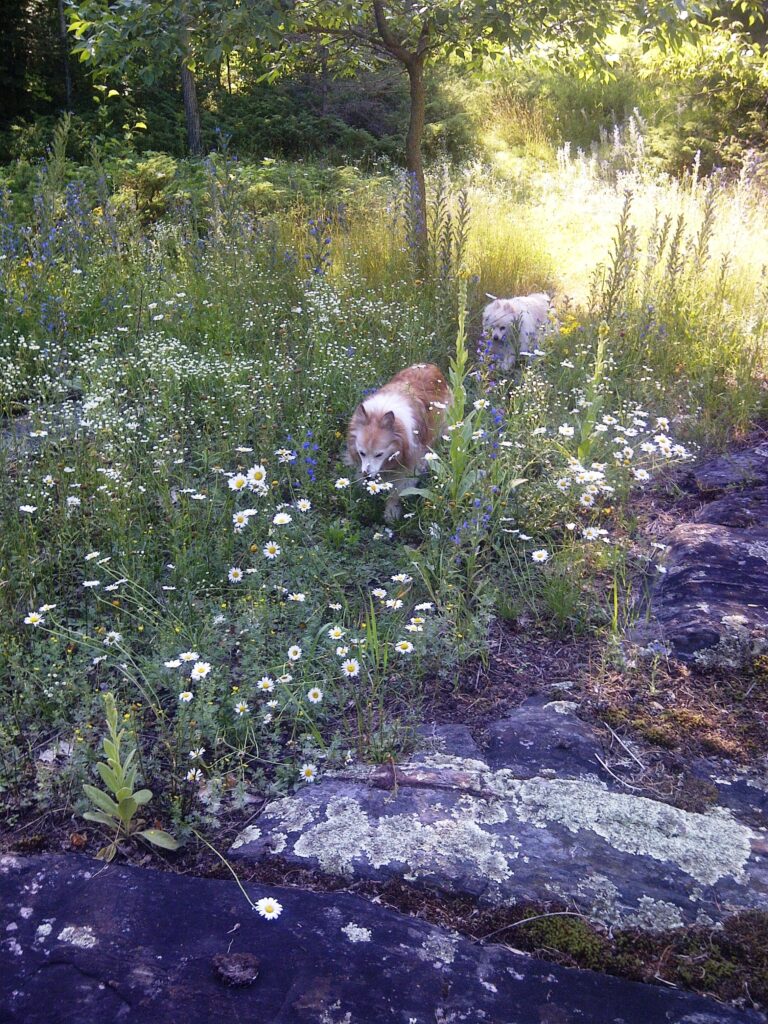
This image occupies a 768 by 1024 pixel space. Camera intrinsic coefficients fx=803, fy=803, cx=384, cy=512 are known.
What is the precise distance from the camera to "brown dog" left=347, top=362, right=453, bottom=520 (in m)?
4.27

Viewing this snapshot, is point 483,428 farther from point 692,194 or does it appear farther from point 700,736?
point 692,194

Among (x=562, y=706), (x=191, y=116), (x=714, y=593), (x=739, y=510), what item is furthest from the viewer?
(x=191, y=116)

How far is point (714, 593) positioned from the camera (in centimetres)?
337

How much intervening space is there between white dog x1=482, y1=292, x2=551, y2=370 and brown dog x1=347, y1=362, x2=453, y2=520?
4.19ft

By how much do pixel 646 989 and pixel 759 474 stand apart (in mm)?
3300

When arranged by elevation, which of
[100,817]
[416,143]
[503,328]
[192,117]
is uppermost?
[192,117]

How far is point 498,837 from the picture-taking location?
2279 millimetres

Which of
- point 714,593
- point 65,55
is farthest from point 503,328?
point 65,55

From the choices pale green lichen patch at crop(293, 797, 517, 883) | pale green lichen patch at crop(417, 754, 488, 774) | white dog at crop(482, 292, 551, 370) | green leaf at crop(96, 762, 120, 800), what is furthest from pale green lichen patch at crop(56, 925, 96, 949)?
white dog at crop(482, 292, 551, 370)

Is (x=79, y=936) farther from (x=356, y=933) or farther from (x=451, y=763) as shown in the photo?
(x=451, y=763)

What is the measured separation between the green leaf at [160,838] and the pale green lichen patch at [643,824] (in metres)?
1.00

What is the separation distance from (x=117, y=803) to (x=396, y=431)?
2491mm

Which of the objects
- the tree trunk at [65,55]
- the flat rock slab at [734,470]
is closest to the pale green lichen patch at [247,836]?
the flat rock slab at [734,470]

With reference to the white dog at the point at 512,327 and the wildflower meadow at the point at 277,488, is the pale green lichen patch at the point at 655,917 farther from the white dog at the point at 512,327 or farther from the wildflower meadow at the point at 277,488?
the white dog at the point at 512,327
